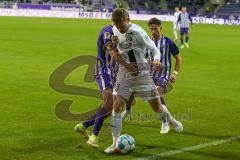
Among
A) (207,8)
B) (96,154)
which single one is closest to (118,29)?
(96,154)

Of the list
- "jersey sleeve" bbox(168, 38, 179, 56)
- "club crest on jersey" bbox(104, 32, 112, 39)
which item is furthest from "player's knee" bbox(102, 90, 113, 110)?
"jersey sleeve" bbox(168, 38, 179, 56)

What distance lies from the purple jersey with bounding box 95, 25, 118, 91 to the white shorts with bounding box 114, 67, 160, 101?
374 millimetres

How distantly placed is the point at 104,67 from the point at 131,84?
0.76m

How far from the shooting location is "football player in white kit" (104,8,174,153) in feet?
24.8

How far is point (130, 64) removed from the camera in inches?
306

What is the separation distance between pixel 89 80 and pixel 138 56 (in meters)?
6.99

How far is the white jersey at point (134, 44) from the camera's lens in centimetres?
755

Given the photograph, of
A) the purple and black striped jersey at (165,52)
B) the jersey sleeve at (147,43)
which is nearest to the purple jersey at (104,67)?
the jersey sleeve at (147,43)

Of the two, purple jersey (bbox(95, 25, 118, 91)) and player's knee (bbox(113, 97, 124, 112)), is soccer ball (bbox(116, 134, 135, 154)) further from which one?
purple jersey (bbox(95, 25, 118, 91))

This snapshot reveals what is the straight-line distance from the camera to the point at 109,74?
8398mm

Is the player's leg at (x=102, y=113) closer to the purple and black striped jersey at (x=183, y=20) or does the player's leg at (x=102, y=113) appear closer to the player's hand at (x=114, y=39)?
the player's hand at (x=114, y=39)

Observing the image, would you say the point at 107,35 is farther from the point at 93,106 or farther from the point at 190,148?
the point at 93,106

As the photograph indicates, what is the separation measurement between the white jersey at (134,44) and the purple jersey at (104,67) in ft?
1.54

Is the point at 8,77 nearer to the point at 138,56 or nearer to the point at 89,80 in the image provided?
the point at 89,80
